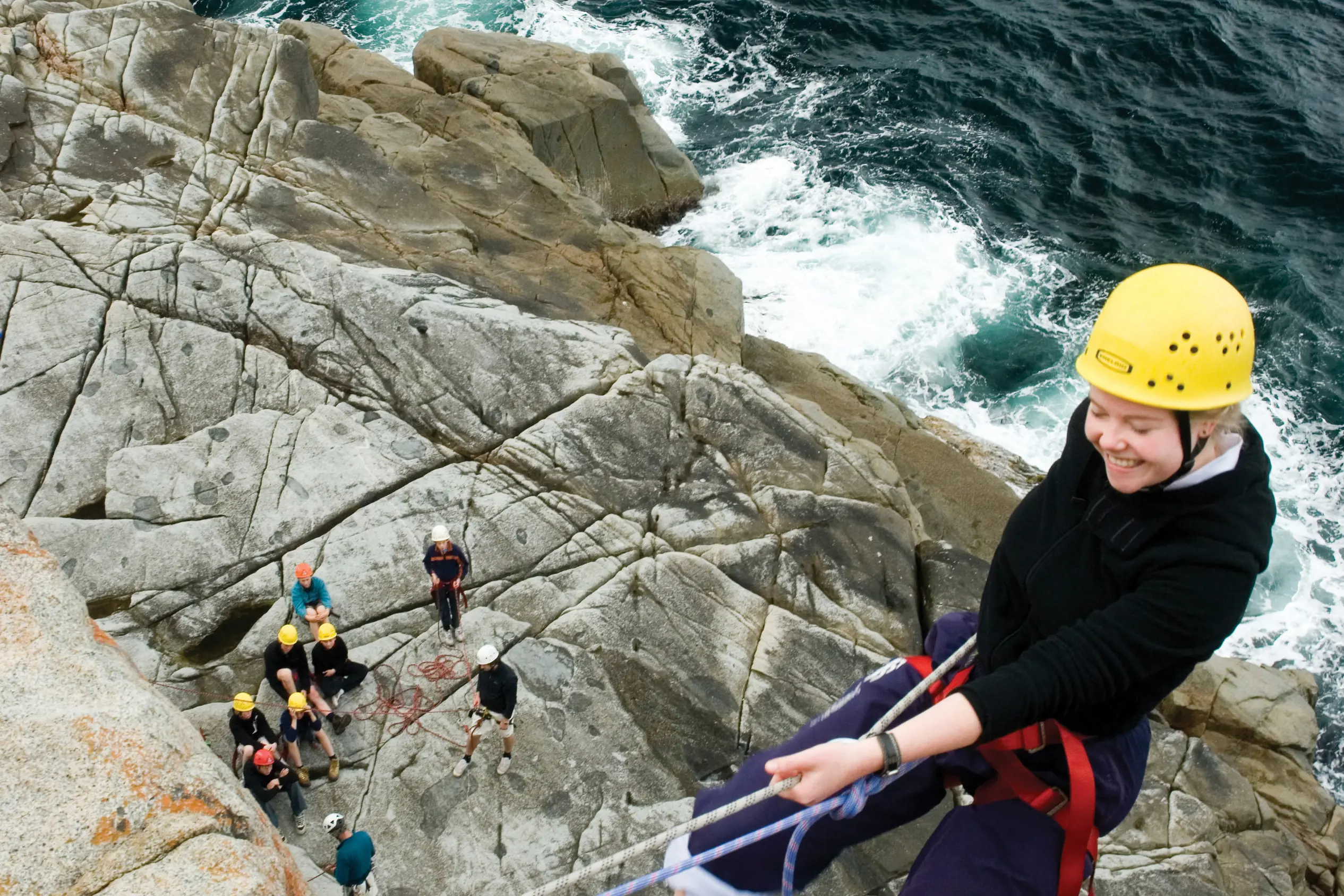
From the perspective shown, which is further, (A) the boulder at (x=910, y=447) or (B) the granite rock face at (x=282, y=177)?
(A) the boulder at (x=910, y=447)

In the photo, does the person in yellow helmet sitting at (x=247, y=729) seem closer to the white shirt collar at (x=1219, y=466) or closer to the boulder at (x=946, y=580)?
the boulder at (x=946, y=580)

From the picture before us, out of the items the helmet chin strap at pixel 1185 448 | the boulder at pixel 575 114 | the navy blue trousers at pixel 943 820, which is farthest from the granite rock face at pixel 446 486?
the helmet chin strap at pixel 1185 448

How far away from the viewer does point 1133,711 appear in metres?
4.16

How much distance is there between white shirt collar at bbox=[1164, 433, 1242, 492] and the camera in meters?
3.76

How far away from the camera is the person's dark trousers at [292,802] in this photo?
33.3 ft

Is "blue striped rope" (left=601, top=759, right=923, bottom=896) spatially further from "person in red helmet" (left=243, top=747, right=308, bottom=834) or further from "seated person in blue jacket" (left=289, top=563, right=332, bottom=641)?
"seated person in blue jacket" (left=289, top=563, right=332, bottom=641)

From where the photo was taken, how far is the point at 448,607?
1175 cm

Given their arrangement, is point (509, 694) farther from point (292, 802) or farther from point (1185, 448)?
point (1185, 448)

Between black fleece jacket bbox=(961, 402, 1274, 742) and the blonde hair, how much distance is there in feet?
0.25

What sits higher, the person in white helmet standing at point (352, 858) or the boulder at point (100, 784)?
the boulder at point (100, 784)

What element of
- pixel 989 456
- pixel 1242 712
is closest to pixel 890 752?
pixel 1242 712

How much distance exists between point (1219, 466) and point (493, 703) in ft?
26.3

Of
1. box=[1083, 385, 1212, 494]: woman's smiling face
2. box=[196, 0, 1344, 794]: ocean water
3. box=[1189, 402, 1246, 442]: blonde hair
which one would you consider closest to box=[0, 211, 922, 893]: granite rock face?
box=[1083, 385, 1212, 494]: woman's smiling face

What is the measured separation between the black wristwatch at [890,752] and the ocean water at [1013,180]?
17.8 m
